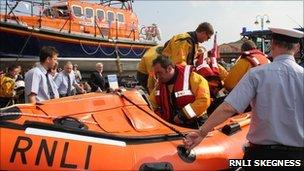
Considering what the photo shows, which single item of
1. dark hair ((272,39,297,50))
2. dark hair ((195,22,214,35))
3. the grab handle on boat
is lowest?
the grab handle on boat

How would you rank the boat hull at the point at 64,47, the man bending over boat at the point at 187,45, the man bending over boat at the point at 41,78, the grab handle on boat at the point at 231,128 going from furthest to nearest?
the boat hull at the point at 64,47
the man bending over boat at the point at 187,45
the man bending over boat at the point at 41,78
the grab handle on boat at the point at 231,128

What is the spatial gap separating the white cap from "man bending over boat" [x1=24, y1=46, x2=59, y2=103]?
106 inches

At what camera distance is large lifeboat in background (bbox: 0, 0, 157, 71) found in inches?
559

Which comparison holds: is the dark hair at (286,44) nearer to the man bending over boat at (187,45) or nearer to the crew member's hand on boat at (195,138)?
the crew member's hand on boat at (195,138)

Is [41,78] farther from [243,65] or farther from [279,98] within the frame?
[279,98]

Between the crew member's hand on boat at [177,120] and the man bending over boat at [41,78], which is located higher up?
Answer: the man bending over boat at [41,78]

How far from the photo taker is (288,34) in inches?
102

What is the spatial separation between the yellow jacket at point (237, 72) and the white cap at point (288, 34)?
7.80 feet

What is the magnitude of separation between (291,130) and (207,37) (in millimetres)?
2725

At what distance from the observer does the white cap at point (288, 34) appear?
2.58 meters

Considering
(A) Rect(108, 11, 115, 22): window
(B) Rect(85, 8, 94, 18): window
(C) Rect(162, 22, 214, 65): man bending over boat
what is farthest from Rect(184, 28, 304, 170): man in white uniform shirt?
(A) Rect(108, 11, 115, 22): window

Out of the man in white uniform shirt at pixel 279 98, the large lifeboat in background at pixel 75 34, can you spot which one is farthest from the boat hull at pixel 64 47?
the man in white uniform shirt at pixel 279 98

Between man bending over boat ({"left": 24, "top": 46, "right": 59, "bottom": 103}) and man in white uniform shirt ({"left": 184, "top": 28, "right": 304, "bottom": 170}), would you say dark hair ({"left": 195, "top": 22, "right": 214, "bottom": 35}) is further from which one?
man in white uniform shirt ({"left": 184, "top": 28, "right": 304, "bottom": 170})

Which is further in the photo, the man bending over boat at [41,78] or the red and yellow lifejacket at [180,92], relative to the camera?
the man bending over boat at [41,78]
